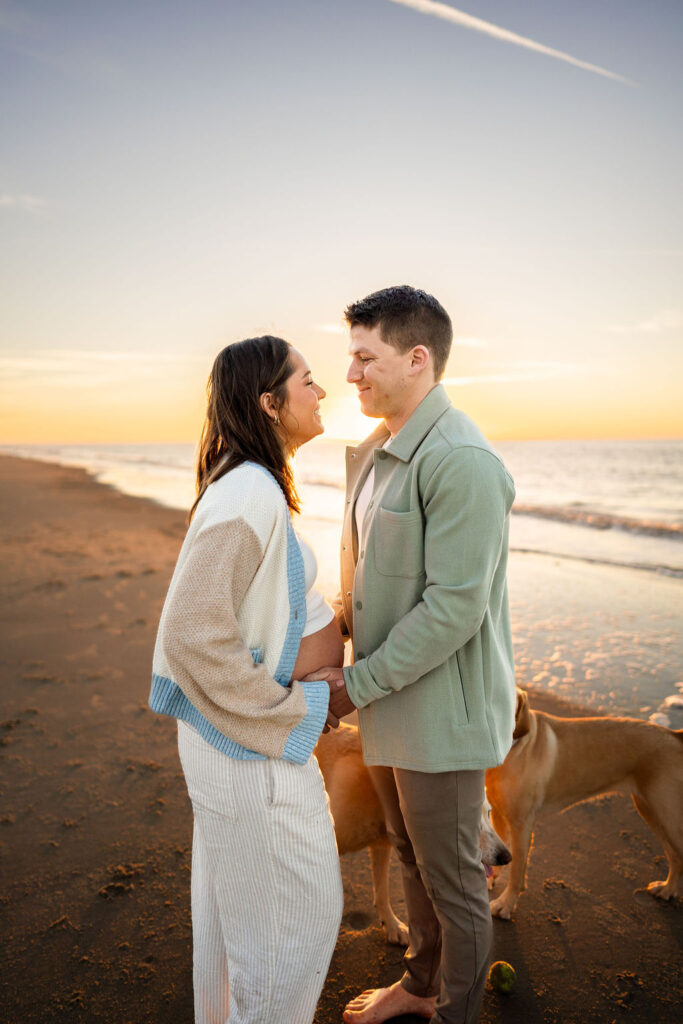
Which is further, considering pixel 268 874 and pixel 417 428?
pixel 417 428

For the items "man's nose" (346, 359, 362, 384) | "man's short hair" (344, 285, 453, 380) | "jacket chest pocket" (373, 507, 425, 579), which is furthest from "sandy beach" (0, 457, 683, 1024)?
"man's short hair" (344, 285, 453, 380)

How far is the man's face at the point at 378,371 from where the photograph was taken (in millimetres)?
2152

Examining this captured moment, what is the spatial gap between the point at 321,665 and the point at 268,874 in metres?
0.59

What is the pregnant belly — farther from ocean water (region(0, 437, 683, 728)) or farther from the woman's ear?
the woman's ear

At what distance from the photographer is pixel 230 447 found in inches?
71.9

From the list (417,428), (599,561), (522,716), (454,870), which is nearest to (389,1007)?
(454,870)

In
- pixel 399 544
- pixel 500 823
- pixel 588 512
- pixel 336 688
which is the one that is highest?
pixel 399 544

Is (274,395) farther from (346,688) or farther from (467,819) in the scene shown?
(467,819)

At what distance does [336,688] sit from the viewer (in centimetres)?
191

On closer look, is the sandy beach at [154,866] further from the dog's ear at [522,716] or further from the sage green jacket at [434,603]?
the sage green jacket at [434,603]

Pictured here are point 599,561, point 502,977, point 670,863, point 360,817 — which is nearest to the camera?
point 502,977

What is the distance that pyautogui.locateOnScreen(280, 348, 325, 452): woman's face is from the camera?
1.93 m

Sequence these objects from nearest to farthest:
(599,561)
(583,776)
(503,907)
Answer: (503,907) → (583,776) → (599,561)

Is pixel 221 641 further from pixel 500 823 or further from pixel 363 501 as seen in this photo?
pixel 500 823
